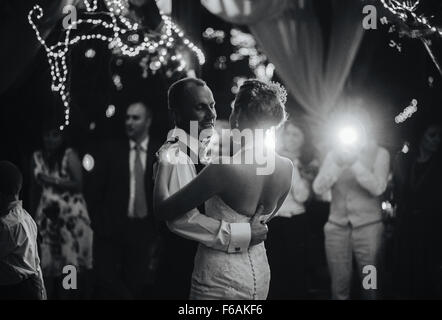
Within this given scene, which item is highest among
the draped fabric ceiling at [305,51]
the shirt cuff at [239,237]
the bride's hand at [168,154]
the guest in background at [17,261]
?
the draped fabric ceiling at [305,51]

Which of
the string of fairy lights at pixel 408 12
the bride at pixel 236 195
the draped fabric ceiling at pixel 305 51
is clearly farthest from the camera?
the draped fabric ceiling at pixel 305 51

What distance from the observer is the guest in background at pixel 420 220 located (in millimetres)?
3875

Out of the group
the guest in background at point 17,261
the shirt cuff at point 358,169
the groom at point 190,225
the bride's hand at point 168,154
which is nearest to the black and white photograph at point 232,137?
the shirt cuff at point 358,169

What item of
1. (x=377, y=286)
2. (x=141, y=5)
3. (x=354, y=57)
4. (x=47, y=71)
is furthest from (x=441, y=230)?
(x=47, y=71)

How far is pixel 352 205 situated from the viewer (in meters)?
4.04

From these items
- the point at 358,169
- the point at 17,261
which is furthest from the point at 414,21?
the point at 17,261

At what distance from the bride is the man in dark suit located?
159cm

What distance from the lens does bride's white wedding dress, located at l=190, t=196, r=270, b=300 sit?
2.41 meters

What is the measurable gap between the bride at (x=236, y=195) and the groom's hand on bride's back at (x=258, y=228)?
15 mm

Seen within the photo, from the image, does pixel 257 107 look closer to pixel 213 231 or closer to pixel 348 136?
pixel 213 231

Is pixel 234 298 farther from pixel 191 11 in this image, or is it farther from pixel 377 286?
pixel 191 11

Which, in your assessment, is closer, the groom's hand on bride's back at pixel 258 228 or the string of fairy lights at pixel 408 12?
the groom's hand on bride's back at pixel 258 228

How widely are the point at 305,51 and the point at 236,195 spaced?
200cm

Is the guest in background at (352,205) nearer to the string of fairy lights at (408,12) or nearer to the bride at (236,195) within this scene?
the string of fairy lights at (408,12)
